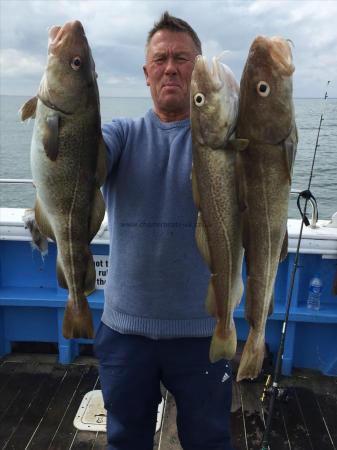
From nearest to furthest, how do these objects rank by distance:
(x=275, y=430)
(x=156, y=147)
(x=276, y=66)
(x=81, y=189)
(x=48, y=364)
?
(x=276, y=66), (x=81, y=189), (x=156, y=147), (x=275, y=430), (x=48, y=364)

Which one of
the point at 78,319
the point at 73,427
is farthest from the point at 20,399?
the point at 78,319

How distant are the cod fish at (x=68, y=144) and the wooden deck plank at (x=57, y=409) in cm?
218

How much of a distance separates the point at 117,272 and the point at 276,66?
1.40m

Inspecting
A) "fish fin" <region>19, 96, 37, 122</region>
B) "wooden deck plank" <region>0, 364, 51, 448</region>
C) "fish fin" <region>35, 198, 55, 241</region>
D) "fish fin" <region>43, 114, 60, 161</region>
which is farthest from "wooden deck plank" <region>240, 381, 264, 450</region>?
"fish fin" <region>19, 96, 37, 122</region>

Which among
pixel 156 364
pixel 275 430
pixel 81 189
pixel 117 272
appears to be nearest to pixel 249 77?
pixel 81 189

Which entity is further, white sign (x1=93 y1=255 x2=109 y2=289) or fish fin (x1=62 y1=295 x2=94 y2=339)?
white sign (x1=93 y1=255 x2=109 y2=289)

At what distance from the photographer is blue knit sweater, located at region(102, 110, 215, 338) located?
252 cm

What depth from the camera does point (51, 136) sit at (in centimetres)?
200

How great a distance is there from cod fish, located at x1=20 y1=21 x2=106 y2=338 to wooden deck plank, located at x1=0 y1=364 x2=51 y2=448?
2.31 metres

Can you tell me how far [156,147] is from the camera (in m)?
2.56

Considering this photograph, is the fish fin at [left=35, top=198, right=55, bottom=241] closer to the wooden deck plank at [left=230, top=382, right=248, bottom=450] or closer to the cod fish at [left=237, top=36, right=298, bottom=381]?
the cod fish at [left=237, top=36, right=298, bottom=381]

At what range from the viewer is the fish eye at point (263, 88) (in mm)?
1884

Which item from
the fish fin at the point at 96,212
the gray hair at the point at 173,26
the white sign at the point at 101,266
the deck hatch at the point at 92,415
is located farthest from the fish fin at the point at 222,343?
the white sign at the point at 101,266

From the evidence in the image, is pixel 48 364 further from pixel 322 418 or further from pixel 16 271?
pixel 322 418
